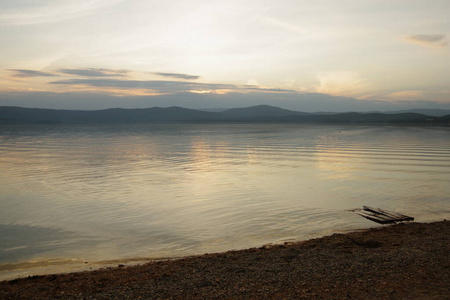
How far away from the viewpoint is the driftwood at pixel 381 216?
12.5 metres

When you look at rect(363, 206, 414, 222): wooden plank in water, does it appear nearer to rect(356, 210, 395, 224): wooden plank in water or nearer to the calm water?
rect(356, 210, 395, 224): wooden plank in water

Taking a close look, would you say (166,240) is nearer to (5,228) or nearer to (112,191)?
(5,228)

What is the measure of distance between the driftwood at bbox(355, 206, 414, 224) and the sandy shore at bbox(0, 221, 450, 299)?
9.02 ft

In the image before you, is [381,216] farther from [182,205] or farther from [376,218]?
[182,205]

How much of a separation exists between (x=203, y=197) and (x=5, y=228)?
7812 mm

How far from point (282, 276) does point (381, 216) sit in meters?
7.01

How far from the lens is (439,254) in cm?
835

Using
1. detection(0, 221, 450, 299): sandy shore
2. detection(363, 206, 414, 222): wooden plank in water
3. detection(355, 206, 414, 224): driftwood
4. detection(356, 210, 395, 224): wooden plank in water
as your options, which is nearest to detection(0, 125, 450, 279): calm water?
detection(356, 210, 395, 224): wooden plank in water

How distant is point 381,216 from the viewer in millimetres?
12898

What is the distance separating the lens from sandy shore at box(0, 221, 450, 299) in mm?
6672

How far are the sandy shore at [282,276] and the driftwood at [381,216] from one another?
2.75 m

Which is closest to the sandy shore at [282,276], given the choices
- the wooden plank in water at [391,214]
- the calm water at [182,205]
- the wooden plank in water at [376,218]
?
the calm water at [182,205]

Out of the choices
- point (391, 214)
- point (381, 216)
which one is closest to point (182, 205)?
point (381, 216)

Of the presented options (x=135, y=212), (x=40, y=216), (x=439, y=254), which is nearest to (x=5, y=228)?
(x=40, y=216)
